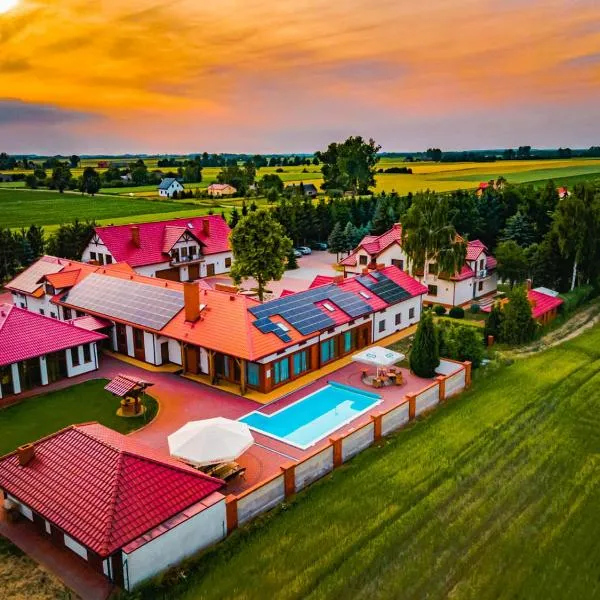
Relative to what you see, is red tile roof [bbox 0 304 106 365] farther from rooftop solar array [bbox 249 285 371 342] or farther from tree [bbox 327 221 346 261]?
tree [bbox 327 221 346 261]

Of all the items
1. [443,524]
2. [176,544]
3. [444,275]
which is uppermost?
[444,275]

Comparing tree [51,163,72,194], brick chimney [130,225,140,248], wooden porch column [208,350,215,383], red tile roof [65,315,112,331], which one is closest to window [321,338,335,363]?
A: wooden porch column [208,350,215,383]

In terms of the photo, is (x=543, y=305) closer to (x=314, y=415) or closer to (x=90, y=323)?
(x=314, y=415)

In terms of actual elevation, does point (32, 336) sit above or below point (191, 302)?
below

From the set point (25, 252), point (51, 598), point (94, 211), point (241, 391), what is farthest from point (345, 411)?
point (94, 211)

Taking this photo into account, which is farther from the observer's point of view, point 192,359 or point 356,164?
point 356,164

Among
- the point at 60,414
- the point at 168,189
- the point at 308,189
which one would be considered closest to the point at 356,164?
the point at 308,189
